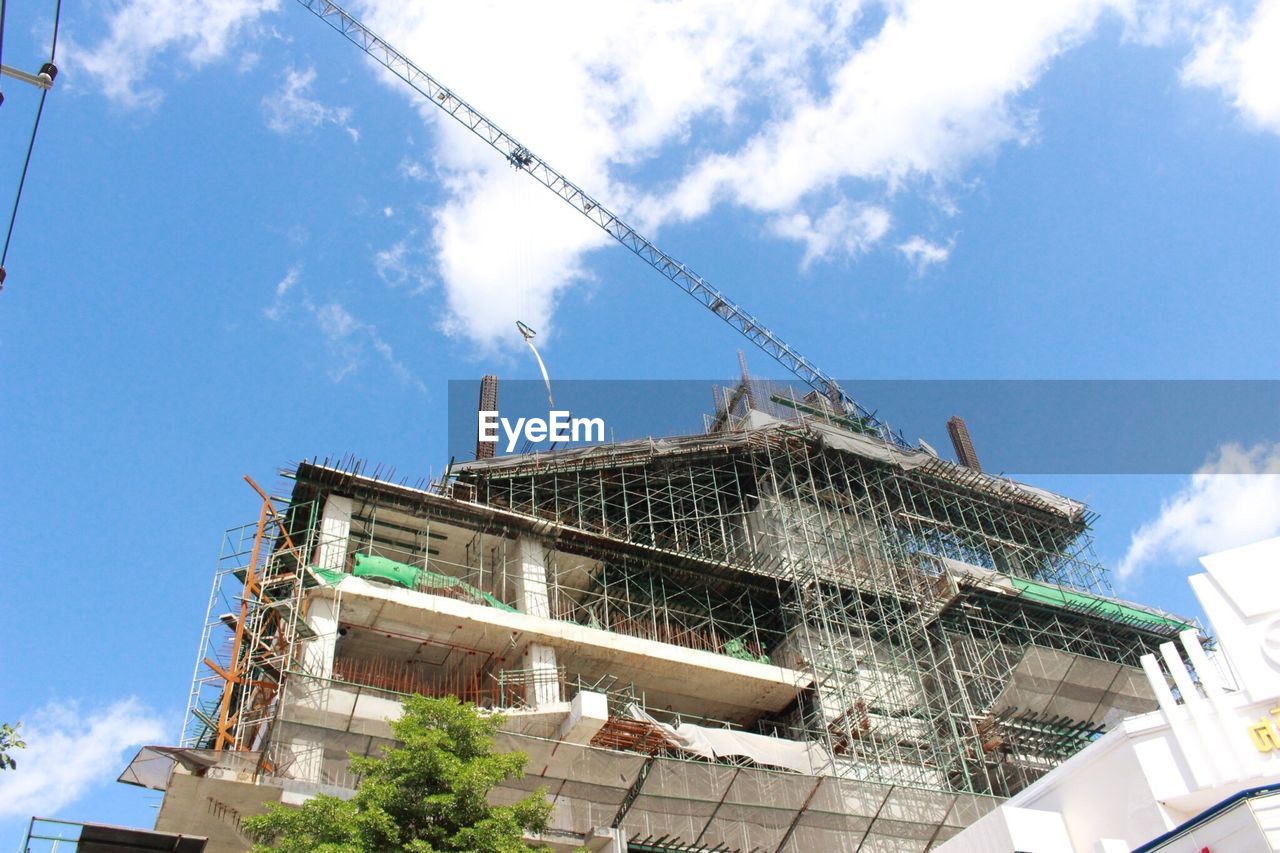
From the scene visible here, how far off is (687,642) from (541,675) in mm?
7305

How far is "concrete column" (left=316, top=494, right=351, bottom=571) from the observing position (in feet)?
104

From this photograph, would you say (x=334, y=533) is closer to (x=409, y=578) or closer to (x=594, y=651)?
(x=409, y=578)

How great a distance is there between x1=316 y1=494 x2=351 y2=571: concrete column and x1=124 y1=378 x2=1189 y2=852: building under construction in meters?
0.07

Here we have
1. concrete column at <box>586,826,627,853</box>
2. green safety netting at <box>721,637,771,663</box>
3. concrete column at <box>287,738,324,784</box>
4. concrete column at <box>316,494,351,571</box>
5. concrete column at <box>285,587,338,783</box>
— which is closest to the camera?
concrete column at <box>586,826,627,853</box>

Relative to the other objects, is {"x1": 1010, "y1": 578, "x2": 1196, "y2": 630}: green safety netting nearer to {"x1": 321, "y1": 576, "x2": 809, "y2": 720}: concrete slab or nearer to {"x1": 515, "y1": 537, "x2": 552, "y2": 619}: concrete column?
{"x1": 321, "y1": 576, "x2": 809, "y2": 720}: concrete slab

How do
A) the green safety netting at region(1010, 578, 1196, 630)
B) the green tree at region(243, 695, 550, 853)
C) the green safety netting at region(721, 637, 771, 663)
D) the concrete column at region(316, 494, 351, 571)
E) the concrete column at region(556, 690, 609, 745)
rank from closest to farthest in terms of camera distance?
the green tree at region(243, 695, 550, 853), the concrete column at region(556, 690, 609, 745), the concrete column at region(316, 494, 351, 571), the green safety netting at region(721, 637, 771, 663), the green safety netting at region(1010, 578, 1196, 630)

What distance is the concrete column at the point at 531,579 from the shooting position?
33375 mm

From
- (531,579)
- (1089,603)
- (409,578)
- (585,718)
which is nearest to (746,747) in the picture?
(585,718)

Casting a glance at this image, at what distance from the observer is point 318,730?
25031mm

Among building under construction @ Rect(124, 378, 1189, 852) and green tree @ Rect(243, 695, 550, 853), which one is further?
building under construction @ Rect(124, 378, 1189, 852)

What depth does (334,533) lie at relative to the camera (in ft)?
107

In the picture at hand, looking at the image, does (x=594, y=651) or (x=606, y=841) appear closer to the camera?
(x=606, y=841)

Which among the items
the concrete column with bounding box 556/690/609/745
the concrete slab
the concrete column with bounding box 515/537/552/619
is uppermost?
the concrete column with bounding box 515/537/552/619

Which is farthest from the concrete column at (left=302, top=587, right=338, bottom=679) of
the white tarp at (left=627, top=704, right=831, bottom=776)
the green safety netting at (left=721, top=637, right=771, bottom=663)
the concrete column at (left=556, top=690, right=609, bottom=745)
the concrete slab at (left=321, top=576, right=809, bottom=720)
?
the green safety netting at (left=721, top=637, right=771, bottom=663)
